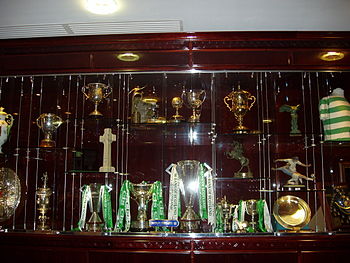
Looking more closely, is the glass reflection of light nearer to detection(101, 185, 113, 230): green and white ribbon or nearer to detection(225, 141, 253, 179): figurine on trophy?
detection(225, 141, 253, 179): figurine on trophy

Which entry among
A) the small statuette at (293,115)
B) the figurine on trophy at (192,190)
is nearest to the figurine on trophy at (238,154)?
the figurine on trophy at (192,190)

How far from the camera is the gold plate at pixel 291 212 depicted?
3015 millimetres

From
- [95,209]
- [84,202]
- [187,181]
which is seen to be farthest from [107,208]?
[187,181]

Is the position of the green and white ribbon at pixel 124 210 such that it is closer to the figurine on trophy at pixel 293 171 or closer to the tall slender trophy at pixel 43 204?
the tall slender trophy at pixel 43 204

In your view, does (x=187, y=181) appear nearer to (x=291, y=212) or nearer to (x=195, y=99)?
(x=195, y=99)

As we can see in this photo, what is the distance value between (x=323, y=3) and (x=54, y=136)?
8.70ft

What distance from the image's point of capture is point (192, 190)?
3104mm

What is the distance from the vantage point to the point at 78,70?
314 cm

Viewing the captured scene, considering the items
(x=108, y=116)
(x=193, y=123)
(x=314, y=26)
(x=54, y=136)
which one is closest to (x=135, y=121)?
(x=108, y=116)

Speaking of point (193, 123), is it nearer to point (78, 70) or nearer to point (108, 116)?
point (108, 116)

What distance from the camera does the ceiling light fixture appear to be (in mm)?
2512

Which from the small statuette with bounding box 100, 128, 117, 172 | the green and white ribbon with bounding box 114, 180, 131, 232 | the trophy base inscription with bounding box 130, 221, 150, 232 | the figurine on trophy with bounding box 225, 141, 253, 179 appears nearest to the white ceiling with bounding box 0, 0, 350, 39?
the small statuette with bounding box 100, 128, 117, 172

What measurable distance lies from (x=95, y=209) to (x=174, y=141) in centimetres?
97

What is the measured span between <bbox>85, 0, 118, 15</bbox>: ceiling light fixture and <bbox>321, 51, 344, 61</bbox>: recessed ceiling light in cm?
182
